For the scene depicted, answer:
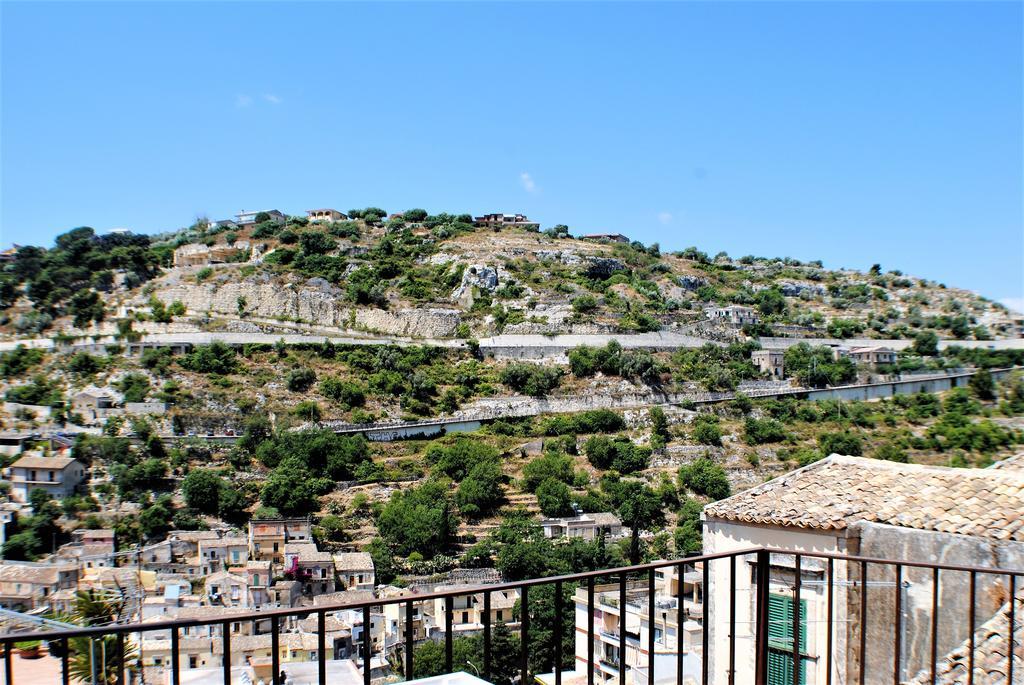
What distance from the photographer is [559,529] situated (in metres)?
19.6

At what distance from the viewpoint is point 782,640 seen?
362 cm

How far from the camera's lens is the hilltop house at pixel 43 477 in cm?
2109

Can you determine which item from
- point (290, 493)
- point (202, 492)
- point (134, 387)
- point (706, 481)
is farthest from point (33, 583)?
point (706, 481)

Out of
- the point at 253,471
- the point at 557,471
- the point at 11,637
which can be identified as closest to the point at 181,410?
the point at 253,471

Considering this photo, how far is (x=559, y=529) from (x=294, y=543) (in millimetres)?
6255

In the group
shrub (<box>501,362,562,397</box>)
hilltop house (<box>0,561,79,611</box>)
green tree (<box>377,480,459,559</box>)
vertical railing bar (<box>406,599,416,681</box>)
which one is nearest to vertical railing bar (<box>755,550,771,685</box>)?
vertical railing bar (<box>406,599,416,681</box>)

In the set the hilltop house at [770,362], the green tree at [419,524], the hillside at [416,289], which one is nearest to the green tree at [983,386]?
the hilltop house at [770,362]

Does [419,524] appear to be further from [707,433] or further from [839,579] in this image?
[839,579]

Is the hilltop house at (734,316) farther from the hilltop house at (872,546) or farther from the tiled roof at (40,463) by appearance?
the hilltop house at (872,546)

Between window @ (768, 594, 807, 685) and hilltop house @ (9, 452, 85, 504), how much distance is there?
2169cm

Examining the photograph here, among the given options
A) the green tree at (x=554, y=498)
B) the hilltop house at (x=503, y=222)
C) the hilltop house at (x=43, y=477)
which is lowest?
the green tree at (x=554, y=498)

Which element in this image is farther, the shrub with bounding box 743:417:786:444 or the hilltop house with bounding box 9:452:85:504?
the shrub with bounding box 743:417:786:444

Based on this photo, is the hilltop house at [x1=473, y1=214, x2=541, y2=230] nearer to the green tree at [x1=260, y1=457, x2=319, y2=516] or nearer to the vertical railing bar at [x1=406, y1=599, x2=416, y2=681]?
the green tree at [x1=260, y1=457, x2=319, y2=516]

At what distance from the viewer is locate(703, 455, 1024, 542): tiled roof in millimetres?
3652
